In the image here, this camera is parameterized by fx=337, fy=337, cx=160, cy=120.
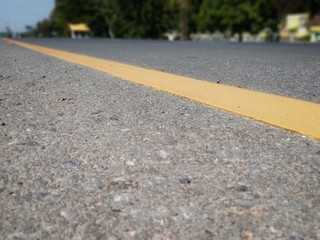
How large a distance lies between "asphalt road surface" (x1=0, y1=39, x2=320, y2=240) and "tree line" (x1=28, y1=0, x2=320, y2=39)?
44552 millimetres

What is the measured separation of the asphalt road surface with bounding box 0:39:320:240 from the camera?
140 cm

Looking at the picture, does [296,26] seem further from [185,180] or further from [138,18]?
[185,180]

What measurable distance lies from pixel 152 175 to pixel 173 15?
182ft

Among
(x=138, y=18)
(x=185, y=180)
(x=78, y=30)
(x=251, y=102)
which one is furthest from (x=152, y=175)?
(x=78, y=30)

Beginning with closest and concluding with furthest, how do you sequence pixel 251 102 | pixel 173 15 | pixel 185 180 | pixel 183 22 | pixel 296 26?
pixel 185 180, pixel 251 102, pixel 183 22, pixel 173 15, pixel 296 26

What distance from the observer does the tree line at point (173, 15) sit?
44750mm

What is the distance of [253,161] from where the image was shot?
1.98m

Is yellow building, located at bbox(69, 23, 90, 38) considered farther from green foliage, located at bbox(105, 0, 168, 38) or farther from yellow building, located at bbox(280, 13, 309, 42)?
yellow building, located at bbox(280, 13, 309, 42)

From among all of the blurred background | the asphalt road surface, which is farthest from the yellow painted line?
the blurred background

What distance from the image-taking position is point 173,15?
54.6 meters

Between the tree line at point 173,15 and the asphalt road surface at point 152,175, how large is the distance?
44.6 metres

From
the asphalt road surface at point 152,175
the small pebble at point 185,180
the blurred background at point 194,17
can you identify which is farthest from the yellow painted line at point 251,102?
the blurred background at point 194,17

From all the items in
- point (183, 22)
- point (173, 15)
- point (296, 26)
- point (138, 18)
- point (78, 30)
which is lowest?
point (296, 26)

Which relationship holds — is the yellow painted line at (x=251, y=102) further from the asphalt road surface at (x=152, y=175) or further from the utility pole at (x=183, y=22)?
the utility pole at (x=183, y=22)
